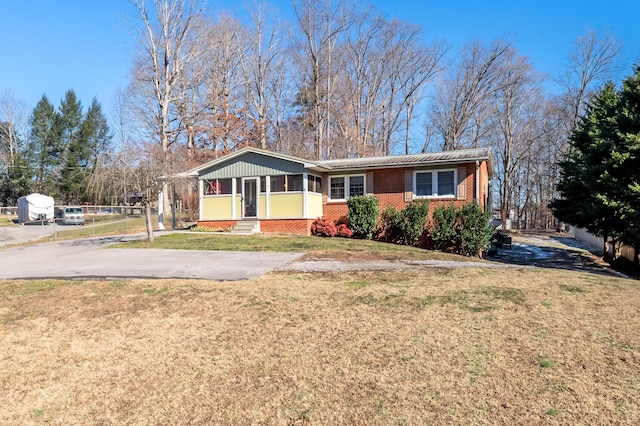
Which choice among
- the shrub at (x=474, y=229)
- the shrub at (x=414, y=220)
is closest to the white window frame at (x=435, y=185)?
the shrub at (x=414, y=220)

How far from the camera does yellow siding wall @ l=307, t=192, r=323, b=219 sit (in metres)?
16.4

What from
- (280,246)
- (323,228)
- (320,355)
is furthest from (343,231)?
(320,355)

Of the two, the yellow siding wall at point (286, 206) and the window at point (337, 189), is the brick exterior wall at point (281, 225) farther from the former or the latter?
the window at point (337, 189)

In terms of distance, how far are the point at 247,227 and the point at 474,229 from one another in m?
9.40

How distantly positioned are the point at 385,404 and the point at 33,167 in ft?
178

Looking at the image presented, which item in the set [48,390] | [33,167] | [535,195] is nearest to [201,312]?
[48,390]

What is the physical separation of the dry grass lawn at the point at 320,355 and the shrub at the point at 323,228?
941 centimetres

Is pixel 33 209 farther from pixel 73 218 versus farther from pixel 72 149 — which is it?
pixel 72 149

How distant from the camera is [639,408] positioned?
2.82 metres

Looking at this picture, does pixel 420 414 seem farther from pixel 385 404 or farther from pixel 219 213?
pixel 219 213

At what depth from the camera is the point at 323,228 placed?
1630cm

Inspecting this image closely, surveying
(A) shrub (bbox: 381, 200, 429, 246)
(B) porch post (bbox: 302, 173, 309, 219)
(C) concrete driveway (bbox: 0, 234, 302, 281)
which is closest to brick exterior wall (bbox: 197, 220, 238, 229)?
(B) porch post (bbox: 302, 173, 309, 219)

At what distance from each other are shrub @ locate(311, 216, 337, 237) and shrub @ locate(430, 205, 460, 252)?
13.4 feet

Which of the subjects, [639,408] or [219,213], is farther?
[219,213]
